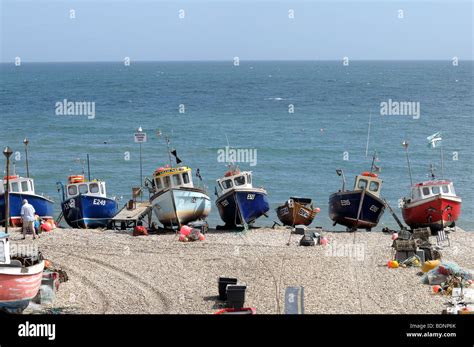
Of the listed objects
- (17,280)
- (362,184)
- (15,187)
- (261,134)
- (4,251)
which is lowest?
(261,134)

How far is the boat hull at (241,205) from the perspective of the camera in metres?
36.0

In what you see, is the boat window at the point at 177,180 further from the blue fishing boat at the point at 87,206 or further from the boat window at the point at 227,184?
the blue fishing boat at the point at 87,206

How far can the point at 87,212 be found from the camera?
121 feet

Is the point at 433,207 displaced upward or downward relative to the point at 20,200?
downward

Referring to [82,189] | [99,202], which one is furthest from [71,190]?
[99,202]

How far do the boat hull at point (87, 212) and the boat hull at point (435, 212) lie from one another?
12.4m

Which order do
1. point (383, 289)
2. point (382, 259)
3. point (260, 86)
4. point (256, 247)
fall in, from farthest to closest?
point (260, 86), point (256, 247), point (382, 259), point (383, 289)

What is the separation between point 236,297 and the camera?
2183 cm

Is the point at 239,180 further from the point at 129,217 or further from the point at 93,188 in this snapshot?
the point at 93,188

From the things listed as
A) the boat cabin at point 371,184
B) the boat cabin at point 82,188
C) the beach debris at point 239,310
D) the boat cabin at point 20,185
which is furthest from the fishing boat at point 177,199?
the beach debris at point 239,310

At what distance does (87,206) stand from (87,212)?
0.80 ft

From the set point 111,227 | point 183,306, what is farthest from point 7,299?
point 111,227
